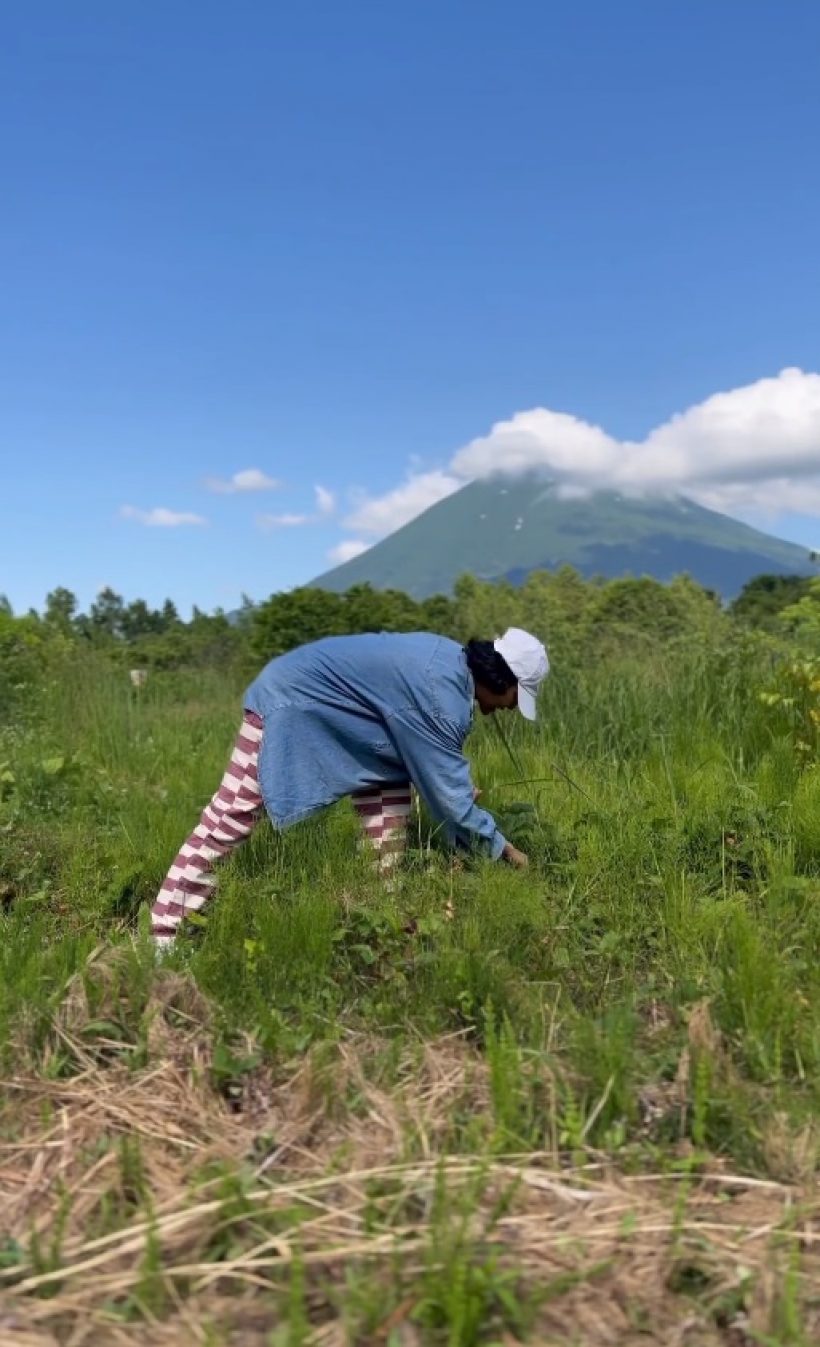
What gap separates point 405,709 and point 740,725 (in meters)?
2.62

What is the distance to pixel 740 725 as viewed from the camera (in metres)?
5.12

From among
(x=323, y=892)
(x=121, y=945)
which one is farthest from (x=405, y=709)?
(x=121, y=945)

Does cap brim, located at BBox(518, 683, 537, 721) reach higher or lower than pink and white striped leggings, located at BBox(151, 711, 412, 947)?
higher

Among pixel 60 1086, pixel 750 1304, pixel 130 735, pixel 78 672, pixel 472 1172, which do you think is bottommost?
pixel 750 1304

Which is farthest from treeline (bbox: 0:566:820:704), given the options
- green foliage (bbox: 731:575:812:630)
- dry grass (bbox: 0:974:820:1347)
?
dry grass (bbox: 0:974:820:1347)

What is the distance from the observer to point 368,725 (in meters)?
3.38

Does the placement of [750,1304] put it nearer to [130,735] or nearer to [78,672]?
[130,735]

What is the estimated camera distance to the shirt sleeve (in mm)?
3234

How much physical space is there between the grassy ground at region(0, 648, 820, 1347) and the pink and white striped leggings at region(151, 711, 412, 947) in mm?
103

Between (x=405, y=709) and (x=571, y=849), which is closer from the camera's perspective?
(x=405, y=709)

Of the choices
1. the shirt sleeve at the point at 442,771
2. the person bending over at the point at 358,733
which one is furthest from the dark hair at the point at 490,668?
the shirt sleeve at the point at 442,771

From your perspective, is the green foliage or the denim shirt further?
the green foliage

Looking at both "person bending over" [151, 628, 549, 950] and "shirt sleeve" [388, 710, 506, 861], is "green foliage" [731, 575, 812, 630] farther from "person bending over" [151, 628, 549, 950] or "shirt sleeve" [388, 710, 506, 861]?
"shirt sleeve" [388, 710, 506, 861]

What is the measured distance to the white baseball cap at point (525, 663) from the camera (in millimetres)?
3291
